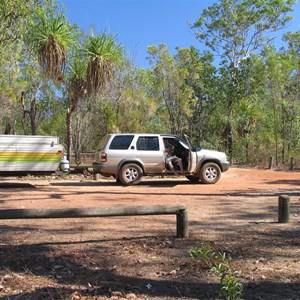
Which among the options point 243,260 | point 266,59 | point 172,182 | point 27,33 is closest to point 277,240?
point 243,260

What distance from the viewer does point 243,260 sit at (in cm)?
539

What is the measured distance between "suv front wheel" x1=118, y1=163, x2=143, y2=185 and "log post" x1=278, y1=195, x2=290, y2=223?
694 cm

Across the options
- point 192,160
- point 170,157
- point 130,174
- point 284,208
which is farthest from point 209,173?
point 284,208

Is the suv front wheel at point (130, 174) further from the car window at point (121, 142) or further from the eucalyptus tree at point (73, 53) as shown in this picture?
the eucalyptus tree at point (73, 53)

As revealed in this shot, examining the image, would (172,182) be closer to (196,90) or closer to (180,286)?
(180,286)

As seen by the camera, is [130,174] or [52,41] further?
[52,41]

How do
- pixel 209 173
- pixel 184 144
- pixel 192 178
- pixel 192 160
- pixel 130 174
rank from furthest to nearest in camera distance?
pixel 192 178 → pixel 209 173 → pixel 184 144 → pixel 192 160 → pixel 130 174

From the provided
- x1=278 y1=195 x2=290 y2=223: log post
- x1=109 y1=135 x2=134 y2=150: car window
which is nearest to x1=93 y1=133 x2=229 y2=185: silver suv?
x1=109 y1=135 x2=134 y2=150: car window

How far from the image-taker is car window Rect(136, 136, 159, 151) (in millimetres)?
14133

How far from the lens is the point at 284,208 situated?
742 centimetres

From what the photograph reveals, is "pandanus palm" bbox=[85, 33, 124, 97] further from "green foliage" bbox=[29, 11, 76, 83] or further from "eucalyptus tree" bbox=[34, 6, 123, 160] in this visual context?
"green foliage" bbox=[29, 11, 76, 83]

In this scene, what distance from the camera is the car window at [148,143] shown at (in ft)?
46.4

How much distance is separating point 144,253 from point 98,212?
907 mm

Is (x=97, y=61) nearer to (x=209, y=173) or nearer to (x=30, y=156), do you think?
(x=30, y=156)
